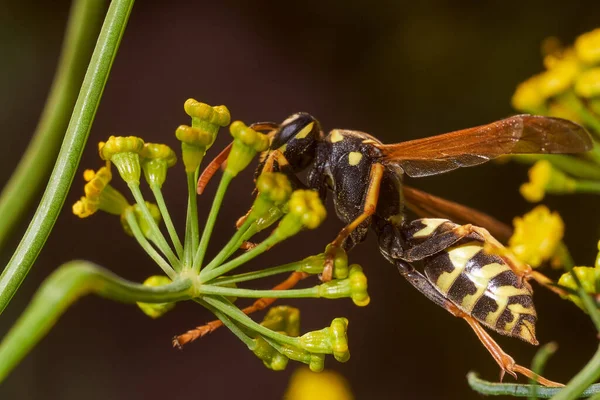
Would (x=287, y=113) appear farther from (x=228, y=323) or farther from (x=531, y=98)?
(x=228, y=323)

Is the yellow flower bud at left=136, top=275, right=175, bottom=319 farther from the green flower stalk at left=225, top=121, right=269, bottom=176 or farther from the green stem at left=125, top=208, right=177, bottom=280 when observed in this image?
the green flower stalk at left=225, top=121, right=269, bottom=176

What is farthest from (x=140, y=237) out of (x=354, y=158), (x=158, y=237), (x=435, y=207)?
(x=435, y=207)

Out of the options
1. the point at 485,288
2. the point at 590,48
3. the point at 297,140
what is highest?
the point at 590,48

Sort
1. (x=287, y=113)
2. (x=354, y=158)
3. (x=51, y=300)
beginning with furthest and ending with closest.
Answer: (x=287, y=113)
(x=354, y=158)
(x=51, y=300)

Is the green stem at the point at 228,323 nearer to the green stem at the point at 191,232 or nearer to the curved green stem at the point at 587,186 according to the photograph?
the green stem at the point at 191,232

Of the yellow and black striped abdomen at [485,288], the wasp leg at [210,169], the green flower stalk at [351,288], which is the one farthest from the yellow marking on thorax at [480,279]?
the wasp leg at [210,169]

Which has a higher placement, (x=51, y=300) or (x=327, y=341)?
(x=51, y=300)

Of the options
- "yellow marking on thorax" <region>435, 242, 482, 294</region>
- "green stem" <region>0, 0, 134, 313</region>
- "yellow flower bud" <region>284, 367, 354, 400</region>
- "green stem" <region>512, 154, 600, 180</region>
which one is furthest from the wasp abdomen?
"green stem" <region>0, 0, 134, 313</region>
